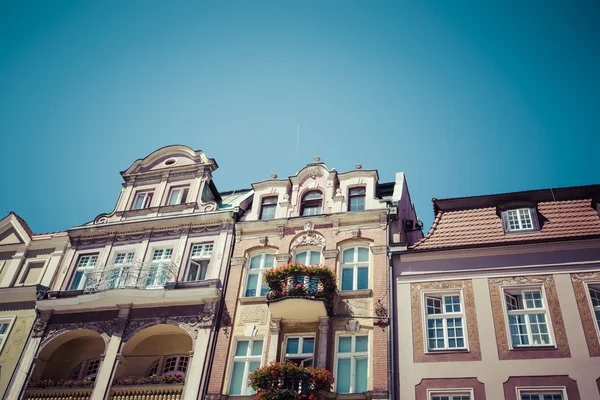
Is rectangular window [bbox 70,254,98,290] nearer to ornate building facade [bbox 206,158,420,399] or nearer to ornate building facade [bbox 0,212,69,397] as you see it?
ornate building facade [bbox 0,212,69,397]

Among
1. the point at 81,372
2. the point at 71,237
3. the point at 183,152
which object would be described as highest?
the point at 183,152

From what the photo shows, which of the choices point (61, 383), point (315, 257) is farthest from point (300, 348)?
point (61, 383)

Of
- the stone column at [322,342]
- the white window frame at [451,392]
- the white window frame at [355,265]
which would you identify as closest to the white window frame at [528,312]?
the white window frame at [451,392]

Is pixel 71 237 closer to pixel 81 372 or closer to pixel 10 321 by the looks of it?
pixel 10 321

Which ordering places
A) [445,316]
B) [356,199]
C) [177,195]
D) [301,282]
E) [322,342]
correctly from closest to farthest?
[445,316] < [322,342] < [301,282] < [356,199] < [177,195]

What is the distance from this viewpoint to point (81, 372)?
23844mm

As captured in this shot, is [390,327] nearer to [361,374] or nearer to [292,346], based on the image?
[361,374]

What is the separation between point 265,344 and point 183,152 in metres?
12.3

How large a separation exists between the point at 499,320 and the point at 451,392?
2.97m

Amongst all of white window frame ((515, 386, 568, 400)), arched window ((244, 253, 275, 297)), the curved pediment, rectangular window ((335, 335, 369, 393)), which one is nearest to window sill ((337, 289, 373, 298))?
rectangular window ((335, 335, 369, 393))

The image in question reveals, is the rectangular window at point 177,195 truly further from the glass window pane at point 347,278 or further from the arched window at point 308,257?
the glass window pane at point 347,278

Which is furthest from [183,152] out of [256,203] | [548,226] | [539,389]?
[539,389]

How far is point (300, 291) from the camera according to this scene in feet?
67.2

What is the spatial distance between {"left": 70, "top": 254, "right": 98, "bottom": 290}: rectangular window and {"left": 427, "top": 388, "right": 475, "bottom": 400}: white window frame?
15639 millimetres
